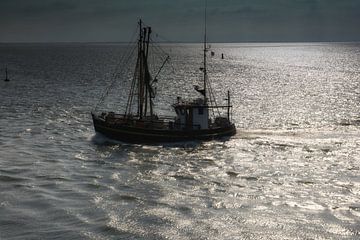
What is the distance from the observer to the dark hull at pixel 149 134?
154 feet

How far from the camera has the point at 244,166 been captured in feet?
122

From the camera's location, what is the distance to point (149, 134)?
46.8 metres

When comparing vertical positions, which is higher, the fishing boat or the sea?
the fishing boat

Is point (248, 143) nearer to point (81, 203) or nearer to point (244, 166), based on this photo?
point (244, 166)

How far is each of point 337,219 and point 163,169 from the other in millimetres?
14646

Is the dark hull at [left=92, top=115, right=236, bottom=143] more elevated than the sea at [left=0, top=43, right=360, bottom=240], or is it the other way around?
the dark hull at [left=92, top=115, right=236, bottom=143]

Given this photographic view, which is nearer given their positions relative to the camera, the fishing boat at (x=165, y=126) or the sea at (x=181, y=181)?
the sea at (x=181, y=181)

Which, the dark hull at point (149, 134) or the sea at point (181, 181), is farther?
the dark hull at point (149, 134)

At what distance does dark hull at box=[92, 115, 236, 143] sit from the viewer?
154 feet

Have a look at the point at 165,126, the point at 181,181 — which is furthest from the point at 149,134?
the point at 181,181

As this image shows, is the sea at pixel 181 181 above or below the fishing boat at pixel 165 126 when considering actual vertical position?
below

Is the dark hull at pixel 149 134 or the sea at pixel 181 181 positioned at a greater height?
the dark hull at pixel 149 134

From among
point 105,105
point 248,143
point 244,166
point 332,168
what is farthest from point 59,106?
point 332,168

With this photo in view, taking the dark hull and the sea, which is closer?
the sea
